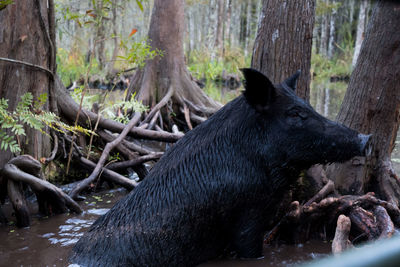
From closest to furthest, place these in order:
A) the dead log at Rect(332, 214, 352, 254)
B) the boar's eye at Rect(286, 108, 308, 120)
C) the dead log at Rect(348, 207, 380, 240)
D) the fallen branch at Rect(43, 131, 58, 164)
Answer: the dead log at Rect(332, 214, 352, 254), the boar's eye at Rect(286, 108, 308, 120), the dead log at Rect(348, 207, 380, 240), the fallen branch at Rect(43, 131, 58, 164)

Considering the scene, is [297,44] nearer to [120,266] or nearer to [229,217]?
[229,217]

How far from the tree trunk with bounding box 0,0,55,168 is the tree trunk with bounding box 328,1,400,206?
378 centimetres

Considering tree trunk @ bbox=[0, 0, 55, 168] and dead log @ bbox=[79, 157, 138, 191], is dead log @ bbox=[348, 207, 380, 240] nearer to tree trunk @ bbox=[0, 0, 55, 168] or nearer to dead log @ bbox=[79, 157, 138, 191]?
dead log @ bbox=[79, 157, 138, 191]

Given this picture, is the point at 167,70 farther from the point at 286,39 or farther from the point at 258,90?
the point at 258,90

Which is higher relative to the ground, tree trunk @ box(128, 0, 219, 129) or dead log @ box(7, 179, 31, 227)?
tree trunk @ box(128, 0, 219, 129)

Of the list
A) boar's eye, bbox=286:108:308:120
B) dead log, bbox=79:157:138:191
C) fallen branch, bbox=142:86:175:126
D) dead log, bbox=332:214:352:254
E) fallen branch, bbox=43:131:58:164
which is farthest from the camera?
fallen branch, bbox=142:86:175:126

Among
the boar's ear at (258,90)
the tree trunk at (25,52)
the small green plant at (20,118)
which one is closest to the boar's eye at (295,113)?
the boar's ear at (258,90)

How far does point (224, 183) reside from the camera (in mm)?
3223

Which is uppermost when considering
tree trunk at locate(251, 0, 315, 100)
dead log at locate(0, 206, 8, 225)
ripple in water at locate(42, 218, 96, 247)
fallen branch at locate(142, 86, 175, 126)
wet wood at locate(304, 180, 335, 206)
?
tree trunk at locate(251, 0, 315, 100)

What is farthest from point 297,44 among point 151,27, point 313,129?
point 151,27

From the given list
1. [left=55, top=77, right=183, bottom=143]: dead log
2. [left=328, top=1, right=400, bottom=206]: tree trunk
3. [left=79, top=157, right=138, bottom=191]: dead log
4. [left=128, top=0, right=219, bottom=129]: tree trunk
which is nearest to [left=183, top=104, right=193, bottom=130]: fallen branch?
[left=128, top=0, right=219, bottom=129]: tree trunk

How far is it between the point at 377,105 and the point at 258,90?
215 cm

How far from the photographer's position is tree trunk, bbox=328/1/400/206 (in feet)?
14.8

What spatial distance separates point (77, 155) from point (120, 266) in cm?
294
